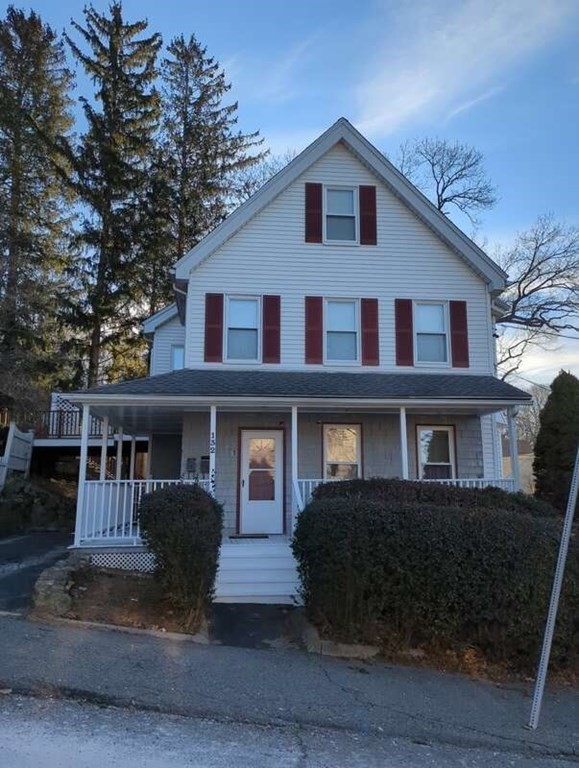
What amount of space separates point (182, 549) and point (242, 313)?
683 centimetres

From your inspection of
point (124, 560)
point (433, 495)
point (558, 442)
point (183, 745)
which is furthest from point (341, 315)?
point (183, 745)

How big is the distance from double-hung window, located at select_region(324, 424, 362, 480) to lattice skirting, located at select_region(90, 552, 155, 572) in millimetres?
3986

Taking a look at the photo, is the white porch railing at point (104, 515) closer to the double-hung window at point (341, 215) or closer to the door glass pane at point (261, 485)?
the door glass pane at point (261, 485)

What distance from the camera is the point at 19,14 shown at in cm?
2317

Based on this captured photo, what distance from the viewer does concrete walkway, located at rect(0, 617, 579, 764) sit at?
5.00m

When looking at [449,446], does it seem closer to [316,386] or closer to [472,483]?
[472,483]

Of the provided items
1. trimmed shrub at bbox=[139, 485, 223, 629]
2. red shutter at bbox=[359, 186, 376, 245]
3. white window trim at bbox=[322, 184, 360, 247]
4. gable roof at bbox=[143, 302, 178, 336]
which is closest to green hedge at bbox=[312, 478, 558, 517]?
trimmed shrub at bbox=[139, 485, 223, 629]

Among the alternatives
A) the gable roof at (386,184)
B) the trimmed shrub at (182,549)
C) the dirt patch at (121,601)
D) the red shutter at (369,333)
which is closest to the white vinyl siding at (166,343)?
the gable roof at (386,184)

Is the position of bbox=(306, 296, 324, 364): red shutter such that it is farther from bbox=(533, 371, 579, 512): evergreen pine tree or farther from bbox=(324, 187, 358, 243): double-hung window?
bbox=(533, 371, 579, 512): evergreen pine tree

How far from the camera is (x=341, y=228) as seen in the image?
44.8ft

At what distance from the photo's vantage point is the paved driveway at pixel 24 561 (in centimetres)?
848

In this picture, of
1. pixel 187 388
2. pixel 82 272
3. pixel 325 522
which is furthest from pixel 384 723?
pixel 82 272

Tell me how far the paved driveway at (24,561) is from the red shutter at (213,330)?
16.3 ft

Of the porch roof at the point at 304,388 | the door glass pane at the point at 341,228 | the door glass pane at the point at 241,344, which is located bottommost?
the porch roof at the point at 304,388
